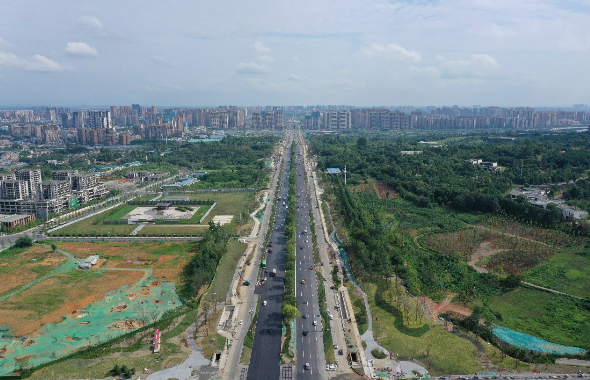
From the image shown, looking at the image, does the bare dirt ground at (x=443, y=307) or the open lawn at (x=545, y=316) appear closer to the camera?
the open lawn at (x=545, y=316)

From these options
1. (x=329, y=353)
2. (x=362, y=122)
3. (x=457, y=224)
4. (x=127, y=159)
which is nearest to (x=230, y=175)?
(x=127, y=159)

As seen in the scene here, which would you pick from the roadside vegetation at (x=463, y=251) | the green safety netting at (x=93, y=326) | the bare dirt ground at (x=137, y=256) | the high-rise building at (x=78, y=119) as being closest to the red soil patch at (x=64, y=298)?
the green safety netting at (x=93, y=326)

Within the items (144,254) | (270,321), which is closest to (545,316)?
(270,321)

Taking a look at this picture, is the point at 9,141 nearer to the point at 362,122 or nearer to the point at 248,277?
the point at 362,122

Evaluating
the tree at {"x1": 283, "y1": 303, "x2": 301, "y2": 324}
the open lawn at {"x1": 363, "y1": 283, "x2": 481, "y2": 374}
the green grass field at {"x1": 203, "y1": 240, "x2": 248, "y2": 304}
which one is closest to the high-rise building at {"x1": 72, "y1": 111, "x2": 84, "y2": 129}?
the green grass field at {"x1": 203, "y1": 240, "x2": 248, "y2": 304}

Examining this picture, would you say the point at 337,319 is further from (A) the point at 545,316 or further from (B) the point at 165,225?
(B) the point at 165,225

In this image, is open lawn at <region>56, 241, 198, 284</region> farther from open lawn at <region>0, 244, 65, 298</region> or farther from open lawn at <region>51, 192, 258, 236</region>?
open lawn at <region>51, 192, 258, 236</region>

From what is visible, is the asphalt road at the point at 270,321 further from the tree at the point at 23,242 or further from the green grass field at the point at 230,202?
the tree at the point at 23,242
